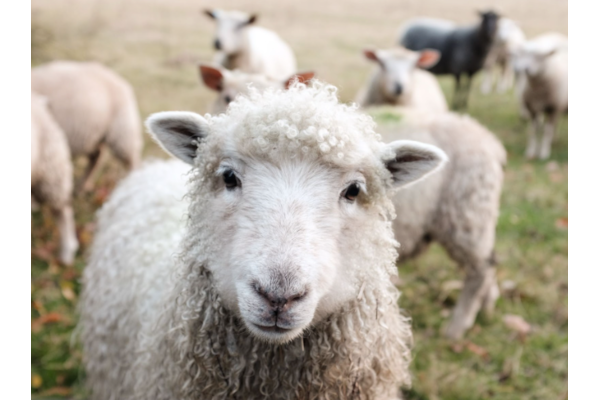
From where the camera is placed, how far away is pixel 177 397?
1984mm

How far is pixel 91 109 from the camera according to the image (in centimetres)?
558

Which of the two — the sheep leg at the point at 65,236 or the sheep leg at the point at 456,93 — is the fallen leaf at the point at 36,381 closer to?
the sheep leg at the point at 65,236

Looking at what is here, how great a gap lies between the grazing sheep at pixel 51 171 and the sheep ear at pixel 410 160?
3.72m

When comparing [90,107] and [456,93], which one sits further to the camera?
[456,93]

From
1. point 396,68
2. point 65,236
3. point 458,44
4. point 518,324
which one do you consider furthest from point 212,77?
point 458,44

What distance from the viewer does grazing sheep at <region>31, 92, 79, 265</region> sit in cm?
448

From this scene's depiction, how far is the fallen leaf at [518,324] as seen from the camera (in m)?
4.01

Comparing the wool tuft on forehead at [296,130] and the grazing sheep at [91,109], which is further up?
the wool tuft on forehead at [296,130]

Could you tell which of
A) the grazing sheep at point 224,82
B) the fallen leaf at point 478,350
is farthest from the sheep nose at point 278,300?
the grazing sheep at point 224,82

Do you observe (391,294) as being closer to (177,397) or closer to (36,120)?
(177,397)

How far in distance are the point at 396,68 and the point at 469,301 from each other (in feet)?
11.2

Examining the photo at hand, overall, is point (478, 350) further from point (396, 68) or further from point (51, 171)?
point (51, 171)

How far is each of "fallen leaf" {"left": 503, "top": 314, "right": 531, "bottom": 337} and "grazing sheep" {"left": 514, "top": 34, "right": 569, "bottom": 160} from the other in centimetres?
530

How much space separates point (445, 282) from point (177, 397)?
3.40 m
